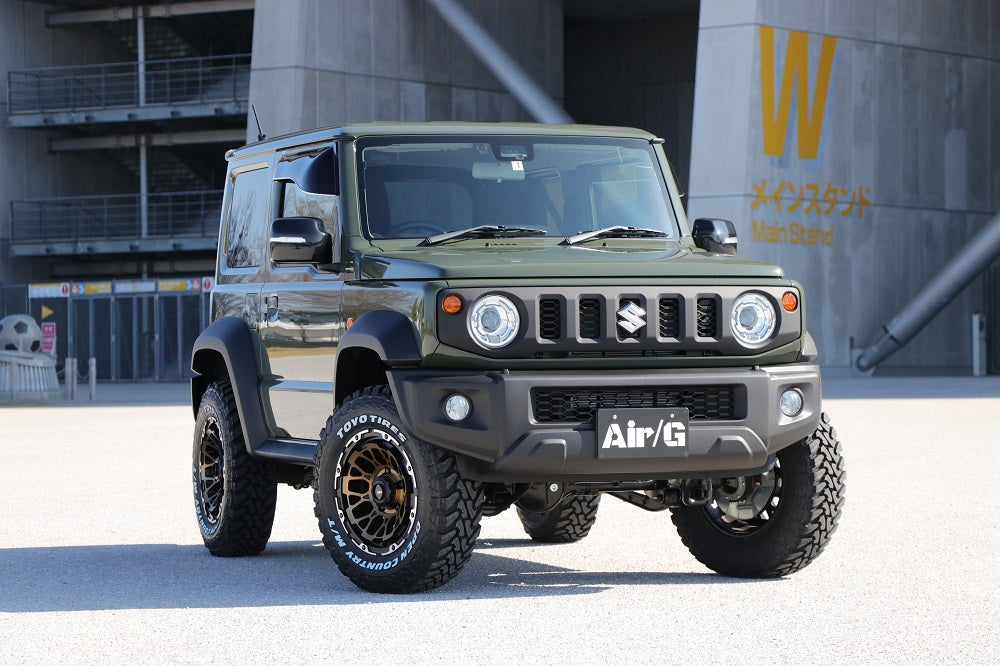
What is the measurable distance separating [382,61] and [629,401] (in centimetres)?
3972

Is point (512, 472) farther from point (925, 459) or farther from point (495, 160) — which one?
point (925, 459)

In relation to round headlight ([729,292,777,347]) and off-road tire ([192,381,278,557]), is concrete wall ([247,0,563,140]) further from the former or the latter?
round headlight ([729,292,777,347])

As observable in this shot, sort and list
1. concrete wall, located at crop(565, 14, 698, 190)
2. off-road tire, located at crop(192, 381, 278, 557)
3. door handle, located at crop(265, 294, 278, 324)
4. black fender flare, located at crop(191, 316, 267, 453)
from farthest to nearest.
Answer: concrete wall, located at crop(565, 14, 698, 190), off-road tire, located at crop(192, 381, 278, 557), black fender flare, located at crop(191, 316, 267, 453), door handle, located at crop(265, 294, 278, 324)

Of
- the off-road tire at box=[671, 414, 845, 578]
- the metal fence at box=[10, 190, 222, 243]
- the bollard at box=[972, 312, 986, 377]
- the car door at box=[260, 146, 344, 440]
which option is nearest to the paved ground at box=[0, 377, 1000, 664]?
the off-road tire at box=[671, 414, 845, 578]

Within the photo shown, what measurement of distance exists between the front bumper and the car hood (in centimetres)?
42

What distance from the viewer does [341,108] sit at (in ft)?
147

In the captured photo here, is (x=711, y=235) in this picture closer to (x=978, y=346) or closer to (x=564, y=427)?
(x=564, y=427)

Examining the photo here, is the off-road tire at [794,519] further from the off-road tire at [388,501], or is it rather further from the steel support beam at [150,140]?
the steel support beam at [150,140]

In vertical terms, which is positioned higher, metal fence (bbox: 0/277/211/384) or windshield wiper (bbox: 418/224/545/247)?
windshield wiper (bbox: 418/224/545/247)

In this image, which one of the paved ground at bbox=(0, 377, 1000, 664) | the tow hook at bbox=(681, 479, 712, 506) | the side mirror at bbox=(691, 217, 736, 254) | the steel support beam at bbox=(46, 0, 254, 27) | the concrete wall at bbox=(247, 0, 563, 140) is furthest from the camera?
the steel support beam at bbox=(46, 0, 254, 27)

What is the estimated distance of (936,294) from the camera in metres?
40.7

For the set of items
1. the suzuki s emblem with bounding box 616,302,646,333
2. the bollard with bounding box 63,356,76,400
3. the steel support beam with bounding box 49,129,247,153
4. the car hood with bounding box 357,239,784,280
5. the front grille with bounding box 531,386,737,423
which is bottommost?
the bollard with bounding box 63,356,76,400

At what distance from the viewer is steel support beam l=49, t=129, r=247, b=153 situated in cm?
5446

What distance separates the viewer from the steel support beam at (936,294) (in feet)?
132
